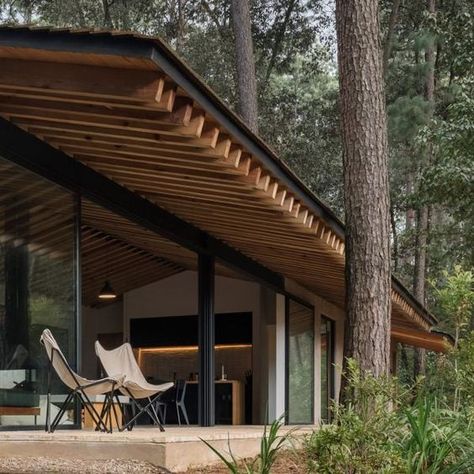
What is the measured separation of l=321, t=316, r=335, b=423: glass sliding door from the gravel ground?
10257mm

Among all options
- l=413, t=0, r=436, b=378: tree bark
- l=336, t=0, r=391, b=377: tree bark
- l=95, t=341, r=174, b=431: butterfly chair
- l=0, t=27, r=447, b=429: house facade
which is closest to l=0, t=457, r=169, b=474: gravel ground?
l=0, t=27, r=447, b=429: house facade

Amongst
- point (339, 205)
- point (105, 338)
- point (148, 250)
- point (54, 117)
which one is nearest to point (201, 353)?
point (148, 250)

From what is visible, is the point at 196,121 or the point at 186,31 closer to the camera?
the point at 196,121

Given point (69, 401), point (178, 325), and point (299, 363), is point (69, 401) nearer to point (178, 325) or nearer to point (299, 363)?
point (299, 363)

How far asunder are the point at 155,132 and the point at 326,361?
10.2 metres

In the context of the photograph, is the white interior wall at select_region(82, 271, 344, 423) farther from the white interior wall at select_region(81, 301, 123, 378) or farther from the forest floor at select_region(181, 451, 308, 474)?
the forest floor at select_region(181, 451, 308, 474)

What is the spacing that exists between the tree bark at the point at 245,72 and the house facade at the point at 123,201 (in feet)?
13.0

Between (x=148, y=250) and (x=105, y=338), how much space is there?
3.19 m

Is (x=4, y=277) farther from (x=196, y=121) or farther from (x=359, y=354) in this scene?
(x=359, y=354)

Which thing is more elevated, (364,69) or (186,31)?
(186,31)

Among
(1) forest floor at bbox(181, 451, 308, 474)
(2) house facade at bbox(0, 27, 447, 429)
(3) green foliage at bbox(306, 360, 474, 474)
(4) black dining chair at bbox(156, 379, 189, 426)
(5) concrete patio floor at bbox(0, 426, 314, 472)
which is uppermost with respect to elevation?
(2) house facade at bbox(0, 27, 447, 429)

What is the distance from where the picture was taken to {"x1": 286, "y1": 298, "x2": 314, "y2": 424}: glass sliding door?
43.6 feet

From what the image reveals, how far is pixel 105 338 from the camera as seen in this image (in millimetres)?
15211

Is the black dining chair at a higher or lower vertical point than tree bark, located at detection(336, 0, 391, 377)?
lower
